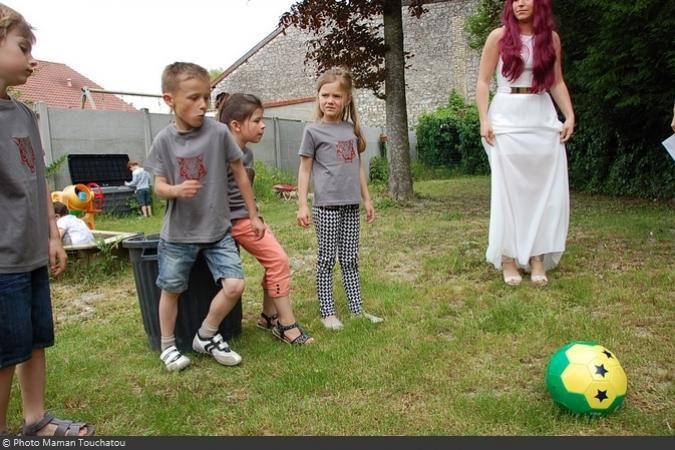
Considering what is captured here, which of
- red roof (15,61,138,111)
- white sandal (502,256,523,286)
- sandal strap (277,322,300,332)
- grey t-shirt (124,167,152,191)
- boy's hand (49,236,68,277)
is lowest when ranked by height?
sandal strap (277,322,300,332)

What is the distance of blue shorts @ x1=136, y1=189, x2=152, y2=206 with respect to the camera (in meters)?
12.4

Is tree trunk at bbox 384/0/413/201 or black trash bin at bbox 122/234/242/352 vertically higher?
tree trunk at bbox 384/0/413/201

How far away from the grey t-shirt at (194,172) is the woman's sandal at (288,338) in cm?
81

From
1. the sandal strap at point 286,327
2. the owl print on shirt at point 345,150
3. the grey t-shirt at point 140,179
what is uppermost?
the owl print on shirt at point 345,150

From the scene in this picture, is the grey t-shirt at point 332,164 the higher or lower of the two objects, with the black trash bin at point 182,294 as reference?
higher

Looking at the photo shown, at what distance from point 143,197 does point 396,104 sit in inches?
229

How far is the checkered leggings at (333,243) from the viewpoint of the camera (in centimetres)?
393

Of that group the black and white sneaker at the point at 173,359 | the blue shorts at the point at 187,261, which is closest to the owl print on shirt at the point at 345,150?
the blue shorts at the point at 187,261

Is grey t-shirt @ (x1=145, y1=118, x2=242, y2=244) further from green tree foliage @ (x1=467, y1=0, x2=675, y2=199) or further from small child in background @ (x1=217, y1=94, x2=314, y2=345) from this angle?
green tree foliage @ (x1=467, y1=0, x2=675, y2=199)

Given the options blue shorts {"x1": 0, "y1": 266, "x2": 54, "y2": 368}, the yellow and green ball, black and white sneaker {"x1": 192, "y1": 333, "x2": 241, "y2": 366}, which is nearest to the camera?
blue shorts {"x1": 0, "y1": 266, "x2": 54, "y2": 368}

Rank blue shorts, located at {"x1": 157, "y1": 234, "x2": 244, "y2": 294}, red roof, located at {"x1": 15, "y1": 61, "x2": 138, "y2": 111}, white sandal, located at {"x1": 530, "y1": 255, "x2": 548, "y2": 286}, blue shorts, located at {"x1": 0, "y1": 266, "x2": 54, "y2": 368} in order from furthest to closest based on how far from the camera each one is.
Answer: red roof, located at {"x1": 15, "y1": 61, "x2": 138, "y2": 111} → white sandal, located at {"x1": 530, "y1": 255, "x2": 548, "y2": 286} → blue shorts, located at {"x1": 157, "y1": 234, "x2": 244, "y2": 294} → blue shorts, located at {"x1": 0, "y1": 266, "x2": 54, "y2": 368}

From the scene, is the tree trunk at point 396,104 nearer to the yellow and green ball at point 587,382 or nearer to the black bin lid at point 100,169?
the black bin lid at point 100,169

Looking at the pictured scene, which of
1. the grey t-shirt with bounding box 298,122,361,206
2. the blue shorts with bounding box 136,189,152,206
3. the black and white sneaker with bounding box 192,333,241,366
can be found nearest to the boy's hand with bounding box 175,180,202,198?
the black and white sneaker with bounding box 192,333,241,366
